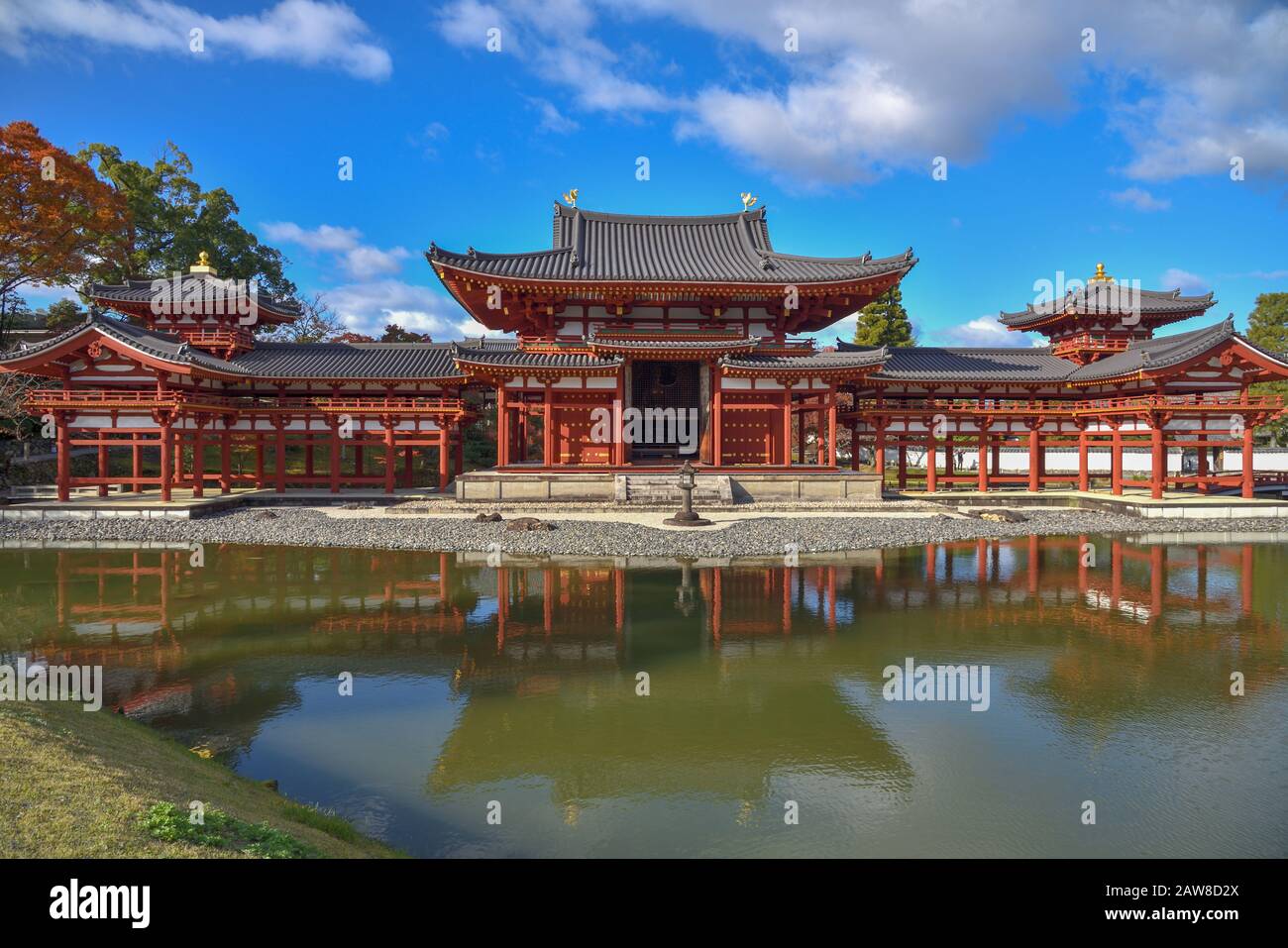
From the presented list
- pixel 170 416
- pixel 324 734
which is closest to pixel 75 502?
pixel 170 416

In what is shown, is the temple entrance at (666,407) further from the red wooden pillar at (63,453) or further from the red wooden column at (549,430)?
the red wooden pillar at (63,453)

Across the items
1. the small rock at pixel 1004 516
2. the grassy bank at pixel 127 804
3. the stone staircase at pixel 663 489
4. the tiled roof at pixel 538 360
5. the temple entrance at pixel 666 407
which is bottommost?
the grassy bank at pixel 127 804

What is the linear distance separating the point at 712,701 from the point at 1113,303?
32.5m

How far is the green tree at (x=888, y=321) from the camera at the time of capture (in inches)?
1916

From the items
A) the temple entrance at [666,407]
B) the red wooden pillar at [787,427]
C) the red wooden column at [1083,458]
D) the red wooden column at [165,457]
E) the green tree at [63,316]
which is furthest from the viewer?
the green tree at [63,316]

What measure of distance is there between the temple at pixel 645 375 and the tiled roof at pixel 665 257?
13 cm

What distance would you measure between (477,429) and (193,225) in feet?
67.3

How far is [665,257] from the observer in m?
30.1

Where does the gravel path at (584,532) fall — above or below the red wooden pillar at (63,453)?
below

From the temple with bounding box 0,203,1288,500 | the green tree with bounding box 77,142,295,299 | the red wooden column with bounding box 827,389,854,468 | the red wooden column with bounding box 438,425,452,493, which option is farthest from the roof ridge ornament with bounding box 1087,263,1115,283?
the green tree with bounding box 77,142,295,299

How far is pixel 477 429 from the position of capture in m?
43.6

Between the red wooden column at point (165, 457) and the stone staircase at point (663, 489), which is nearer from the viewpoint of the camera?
the red wooden column at point (165, 457)

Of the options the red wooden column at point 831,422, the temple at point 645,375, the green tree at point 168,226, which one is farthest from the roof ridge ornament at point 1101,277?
the green tree at point 168,226
